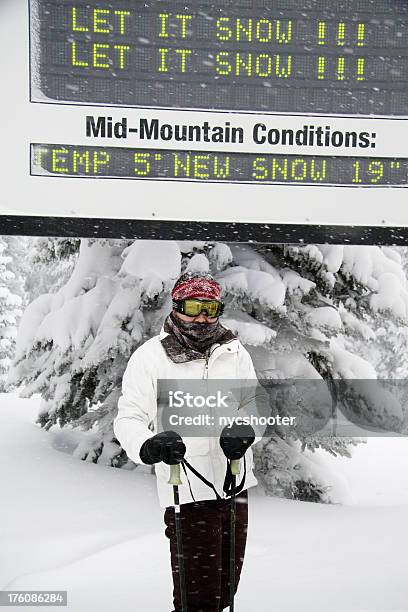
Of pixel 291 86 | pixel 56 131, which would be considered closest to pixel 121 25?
pixel 56 131

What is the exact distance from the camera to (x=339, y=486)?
8.16m

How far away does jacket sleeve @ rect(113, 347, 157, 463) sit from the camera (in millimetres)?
3203

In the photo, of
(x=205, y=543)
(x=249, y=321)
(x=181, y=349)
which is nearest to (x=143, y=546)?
(x=249, y=321)

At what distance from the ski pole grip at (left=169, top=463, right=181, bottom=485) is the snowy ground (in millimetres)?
1683

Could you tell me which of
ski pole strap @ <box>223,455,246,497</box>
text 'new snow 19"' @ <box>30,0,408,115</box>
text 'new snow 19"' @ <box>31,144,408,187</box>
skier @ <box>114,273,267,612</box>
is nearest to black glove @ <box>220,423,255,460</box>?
→ skier @ <box>114,273,267,612</box>

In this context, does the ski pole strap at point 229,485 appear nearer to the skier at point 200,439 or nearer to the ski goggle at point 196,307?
the skier at point 200,439

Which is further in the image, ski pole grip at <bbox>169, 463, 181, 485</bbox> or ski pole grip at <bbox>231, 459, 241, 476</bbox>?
ski pole grip at <bbox>231, 459, 241, 476</bbox>

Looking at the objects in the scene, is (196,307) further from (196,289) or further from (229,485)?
(229,485)

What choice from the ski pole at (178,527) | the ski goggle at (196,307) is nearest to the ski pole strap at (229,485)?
the ski pole at (178,527)

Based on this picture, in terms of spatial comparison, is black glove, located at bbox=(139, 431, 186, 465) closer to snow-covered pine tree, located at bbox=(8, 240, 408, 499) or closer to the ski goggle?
the ski goggle

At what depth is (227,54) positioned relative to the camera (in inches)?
152

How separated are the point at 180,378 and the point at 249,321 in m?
3.52

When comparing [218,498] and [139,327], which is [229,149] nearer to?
[218,498]

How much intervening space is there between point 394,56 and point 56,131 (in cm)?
196
